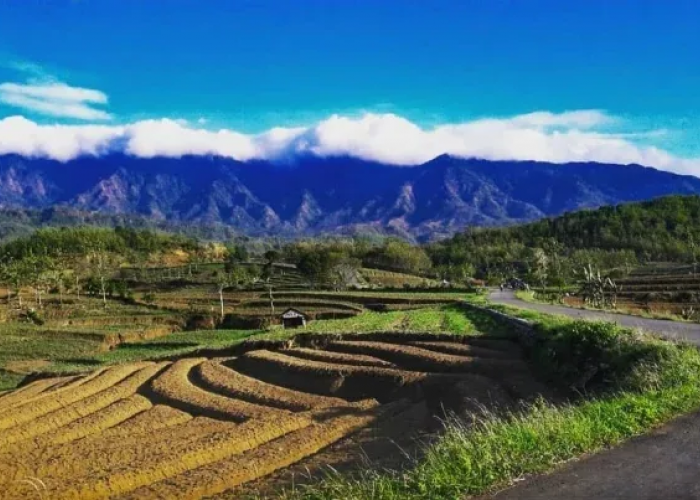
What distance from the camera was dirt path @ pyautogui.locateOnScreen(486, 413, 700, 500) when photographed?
7.63m

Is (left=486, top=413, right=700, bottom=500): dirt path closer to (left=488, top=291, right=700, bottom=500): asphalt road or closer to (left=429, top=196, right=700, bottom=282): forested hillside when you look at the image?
(left=488, top=291, right=700, bottom=500): asphalt road

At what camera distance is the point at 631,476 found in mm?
8086

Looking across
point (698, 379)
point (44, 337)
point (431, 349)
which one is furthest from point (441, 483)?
point (44, 337)

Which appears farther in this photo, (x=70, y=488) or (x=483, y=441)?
(x=70, y=488)

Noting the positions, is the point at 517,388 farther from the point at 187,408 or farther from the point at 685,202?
the point at 685,202

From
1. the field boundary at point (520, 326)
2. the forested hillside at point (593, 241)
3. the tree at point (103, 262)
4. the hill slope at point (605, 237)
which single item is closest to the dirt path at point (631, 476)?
the field boundary at point (520, 326)

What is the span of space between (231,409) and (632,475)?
13257 mm

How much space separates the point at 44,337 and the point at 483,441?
188 feet

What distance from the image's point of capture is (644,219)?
6097 inches

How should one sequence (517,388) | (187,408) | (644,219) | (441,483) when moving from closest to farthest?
(441,483)
(517,388)
(187,408)
(644,219)

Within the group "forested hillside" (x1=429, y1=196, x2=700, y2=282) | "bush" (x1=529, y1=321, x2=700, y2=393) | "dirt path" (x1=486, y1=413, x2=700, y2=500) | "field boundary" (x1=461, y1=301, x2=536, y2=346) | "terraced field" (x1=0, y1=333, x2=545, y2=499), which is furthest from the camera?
"forested hillside" (x1=429, y1=196, x2=700, y2=282)

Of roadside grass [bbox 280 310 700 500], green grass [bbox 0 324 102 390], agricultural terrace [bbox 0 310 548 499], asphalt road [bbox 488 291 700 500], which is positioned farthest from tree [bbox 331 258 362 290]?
asphalt road [bbox 488 291 700 500]

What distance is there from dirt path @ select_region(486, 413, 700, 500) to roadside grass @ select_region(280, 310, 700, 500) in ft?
0.84

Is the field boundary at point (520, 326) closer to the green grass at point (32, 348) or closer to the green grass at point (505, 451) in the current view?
the green grass at point (505, 451)
